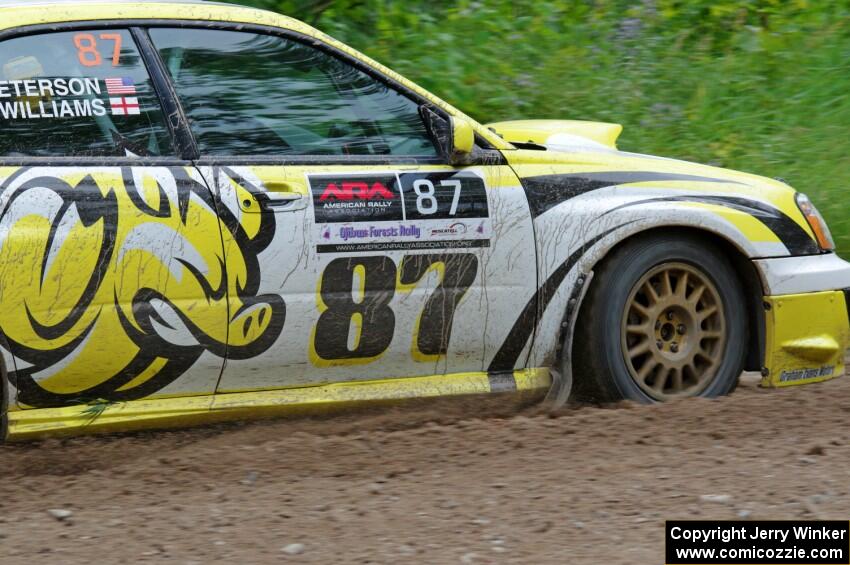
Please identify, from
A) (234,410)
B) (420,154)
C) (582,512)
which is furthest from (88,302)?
(582,512)

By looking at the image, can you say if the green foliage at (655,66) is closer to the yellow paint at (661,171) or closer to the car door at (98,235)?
the yellow paint at (661,171)

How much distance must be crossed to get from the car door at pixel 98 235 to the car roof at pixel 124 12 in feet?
0.19

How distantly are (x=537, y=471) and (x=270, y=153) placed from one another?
1.56m

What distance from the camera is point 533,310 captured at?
5.00 m

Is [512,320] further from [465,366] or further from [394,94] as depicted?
[394,94]

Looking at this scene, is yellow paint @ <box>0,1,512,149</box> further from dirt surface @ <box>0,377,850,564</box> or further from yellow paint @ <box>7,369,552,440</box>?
dirt surface @ <box>0,377,850,564</box>

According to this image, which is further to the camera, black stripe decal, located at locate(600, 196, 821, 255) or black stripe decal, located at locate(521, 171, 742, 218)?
black stripe decal, located at locate(600, 196, 821, 255)

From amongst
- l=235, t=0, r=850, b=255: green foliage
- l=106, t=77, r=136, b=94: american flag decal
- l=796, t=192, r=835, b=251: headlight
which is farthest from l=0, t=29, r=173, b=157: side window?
l=235, t=0, r=850, b=255: green foliage

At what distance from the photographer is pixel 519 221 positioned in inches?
194

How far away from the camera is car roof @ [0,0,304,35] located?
444cm

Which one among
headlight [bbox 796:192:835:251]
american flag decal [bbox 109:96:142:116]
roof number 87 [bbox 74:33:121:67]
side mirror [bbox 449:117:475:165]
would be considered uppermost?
roof number 87 [bbox 74:33:121:67]

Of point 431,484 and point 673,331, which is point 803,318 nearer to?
point 673,331

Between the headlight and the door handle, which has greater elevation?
the door handle

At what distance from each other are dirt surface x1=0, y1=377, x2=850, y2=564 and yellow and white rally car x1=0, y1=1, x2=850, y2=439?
7.6 inches
